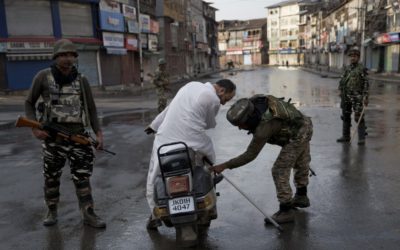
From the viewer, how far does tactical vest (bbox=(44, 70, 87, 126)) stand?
449cm

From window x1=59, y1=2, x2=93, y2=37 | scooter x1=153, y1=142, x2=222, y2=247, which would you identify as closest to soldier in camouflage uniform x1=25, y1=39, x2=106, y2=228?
scooter x1=153, y1=142, x2=222, y2=247

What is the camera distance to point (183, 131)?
4.02 meters

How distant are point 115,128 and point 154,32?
3054 centimetres

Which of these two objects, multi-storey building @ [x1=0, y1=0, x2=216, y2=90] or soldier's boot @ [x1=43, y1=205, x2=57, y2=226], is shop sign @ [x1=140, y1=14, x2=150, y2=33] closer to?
multi-storey building @ [x1=0, y1=0, x2=216, y2=90]

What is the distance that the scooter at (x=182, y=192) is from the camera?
378cm

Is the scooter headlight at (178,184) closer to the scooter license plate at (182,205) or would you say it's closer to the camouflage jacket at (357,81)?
the scooter license plate at (182,205)

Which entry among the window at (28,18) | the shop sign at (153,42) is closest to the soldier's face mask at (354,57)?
the window at (28,18)

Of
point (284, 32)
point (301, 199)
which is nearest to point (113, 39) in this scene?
point (301, 199)

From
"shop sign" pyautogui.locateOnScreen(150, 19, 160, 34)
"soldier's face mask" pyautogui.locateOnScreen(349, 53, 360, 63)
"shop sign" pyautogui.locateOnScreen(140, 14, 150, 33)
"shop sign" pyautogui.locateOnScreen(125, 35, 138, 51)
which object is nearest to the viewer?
A: "soldier's face mask" pyautogui.locateOnScreen(349, 53, 360, 63)

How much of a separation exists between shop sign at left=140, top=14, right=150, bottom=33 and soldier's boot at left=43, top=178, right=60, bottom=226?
3391cm

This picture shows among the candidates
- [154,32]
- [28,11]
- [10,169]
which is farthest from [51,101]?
[154,32]

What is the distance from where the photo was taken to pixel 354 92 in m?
8.70

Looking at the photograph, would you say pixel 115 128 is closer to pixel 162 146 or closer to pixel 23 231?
pixel 23 231

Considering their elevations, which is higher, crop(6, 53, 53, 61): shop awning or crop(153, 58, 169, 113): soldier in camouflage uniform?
crop(6, 53, 53, 61): shop awning
